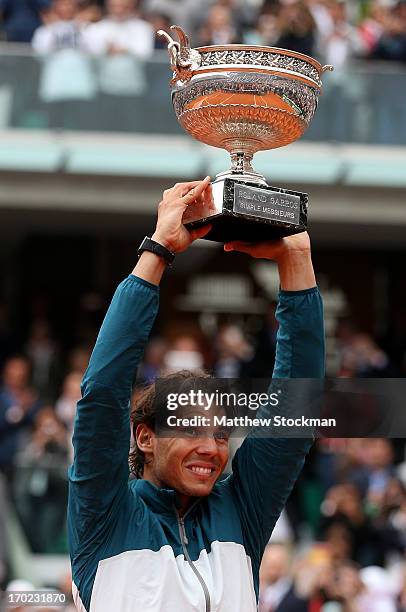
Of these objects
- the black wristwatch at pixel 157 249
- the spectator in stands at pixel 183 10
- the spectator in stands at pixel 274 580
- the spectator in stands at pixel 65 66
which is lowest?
the spectator in stands at pixel 274 580

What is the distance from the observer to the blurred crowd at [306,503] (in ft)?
22.5

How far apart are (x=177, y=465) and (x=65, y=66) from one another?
25.2ft

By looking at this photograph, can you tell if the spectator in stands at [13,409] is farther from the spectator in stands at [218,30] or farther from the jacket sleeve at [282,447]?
the jacket sleeve at [282,447]

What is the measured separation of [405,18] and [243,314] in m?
3.90

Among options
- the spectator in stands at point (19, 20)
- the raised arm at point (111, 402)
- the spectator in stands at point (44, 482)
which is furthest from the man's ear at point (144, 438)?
the spectator in stands at point (19, 20)

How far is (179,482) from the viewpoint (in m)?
2.86

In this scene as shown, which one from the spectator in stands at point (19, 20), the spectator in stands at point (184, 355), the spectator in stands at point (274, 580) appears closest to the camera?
the spectator in stands at point (274, 580)

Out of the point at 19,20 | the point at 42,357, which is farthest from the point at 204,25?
the point at 42,357

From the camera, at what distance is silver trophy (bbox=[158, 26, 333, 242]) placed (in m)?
2.86

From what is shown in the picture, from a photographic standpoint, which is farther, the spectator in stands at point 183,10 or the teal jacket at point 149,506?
the spectator in stands at point 183,10

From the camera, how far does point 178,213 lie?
2826 mm

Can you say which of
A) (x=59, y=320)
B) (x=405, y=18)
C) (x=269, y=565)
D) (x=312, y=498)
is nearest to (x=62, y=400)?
(x=312, y=498)

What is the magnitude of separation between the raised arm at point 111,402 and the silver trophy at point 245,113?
16 cm

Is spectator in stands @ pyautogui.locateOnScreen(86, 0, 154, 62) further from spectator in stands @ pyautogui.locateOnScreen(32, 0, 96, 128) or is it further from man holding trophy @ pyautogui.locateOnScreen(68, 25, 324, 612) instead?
man holding trophy @ pyautogui.locateOnScreen(68, 25, 324, 612)
